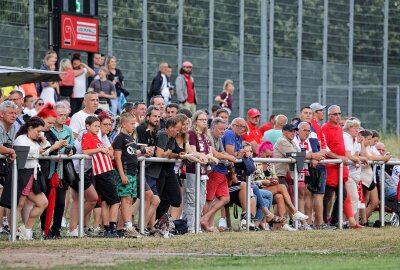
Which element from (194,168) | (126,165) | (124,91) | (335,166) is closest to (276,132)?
(335,166)

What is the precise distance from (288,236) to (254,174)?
2.51 m

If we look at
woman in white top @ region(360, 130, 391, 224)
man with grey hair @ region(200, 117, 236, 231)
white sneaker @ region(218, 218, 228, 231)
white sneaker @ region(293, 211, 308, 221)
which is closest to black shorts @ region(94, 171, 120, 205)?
man with grey hair @ region(200, 117, 236, 231)

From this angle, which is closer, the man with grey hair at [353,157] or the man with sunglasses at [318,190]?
the man with sunglasses at [318,190]

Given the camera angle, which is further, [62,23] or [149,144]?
[62,23]

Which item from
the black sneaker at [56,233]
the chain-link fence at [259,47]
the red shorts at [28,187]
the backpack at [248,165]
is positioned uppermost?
the chain-link fence at [259,47]

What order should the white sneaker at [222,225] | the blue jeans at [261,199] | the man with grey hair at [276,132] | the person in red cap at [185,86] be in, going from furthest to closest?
the person in red cap at [185,86] → the man with grey hair at [276,132] → the blue jeans at [261,199] → the white sneaker at [222,225]

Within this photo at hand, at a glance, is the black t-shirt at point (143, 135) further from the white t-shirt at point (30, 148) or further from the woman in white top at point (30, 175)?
the white t-shirt at point (30, 148)

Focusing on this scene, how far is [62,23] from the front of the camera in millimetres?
25656

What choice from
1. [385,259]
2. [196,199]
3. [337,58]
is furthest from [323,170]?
[337,58]

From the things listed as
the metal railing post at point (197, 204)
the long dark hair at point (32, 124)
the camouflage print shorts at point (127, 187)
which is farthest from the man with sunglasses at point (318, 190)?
the long dark hair at point (32, 124)

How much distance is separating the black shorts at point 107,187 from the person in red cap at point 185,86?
9161mm

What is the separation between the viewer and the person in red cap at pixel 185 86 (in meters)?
28.5

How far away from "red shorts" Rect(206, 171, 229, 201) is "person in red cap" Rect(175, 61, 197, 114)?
7.05m

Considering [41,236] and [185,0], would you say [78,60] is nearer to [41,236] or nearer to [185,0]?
[185,0]
